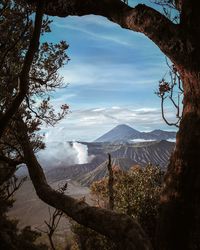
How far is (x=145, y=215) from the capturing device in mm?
22250

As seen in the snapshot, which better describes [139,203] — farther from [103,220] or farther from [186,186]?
[186,186]

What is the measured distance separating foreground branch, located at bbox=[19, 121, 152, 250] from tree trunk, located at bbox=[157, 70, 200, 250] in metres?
0.57

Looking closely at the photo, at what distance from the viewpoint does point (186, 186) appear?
6184mm

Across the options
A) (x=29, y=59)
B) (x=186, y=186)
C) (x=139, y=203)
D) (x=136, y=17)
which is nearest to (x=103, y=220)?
(x=186, y=186)

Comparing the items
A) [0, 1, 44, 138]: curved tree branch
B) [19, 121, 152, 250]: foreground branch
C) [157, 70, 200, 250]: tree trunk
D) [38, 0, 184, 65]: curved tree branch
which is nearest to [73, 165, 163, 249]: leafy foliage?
[19, 121, 152, 250]: foreground branch

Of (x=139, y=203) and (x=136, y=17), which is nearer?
(x=136, y=17)

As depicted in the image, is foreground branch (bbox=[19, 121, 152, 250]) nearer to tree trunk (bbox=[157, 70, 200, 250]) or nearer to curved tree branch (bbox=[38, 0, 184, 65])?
tree trunk (bbox=[157, 70, 200, 250])

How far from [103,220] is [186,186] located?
163 centimetres

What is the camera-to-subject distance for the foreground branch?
5859 mm

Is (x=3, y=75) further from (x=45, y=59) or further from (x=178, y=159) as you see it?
(x=178, y=159)

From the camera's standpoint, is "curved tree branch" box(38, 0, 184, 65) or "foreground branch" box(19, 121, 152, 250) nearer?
"foreground branch" box(19, 121, 152, 250)

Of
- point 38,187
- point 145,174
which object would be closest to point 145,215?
point 145,174

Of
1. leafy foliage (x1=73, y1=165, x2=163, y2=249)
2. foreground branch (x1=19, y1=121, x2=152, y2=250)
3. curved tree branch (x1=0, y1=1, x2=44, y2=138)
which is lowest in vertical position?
leafy foliage (x1=73, y1=165, x2=163, y2=249)

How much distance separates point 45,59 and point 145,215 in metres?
13.0
